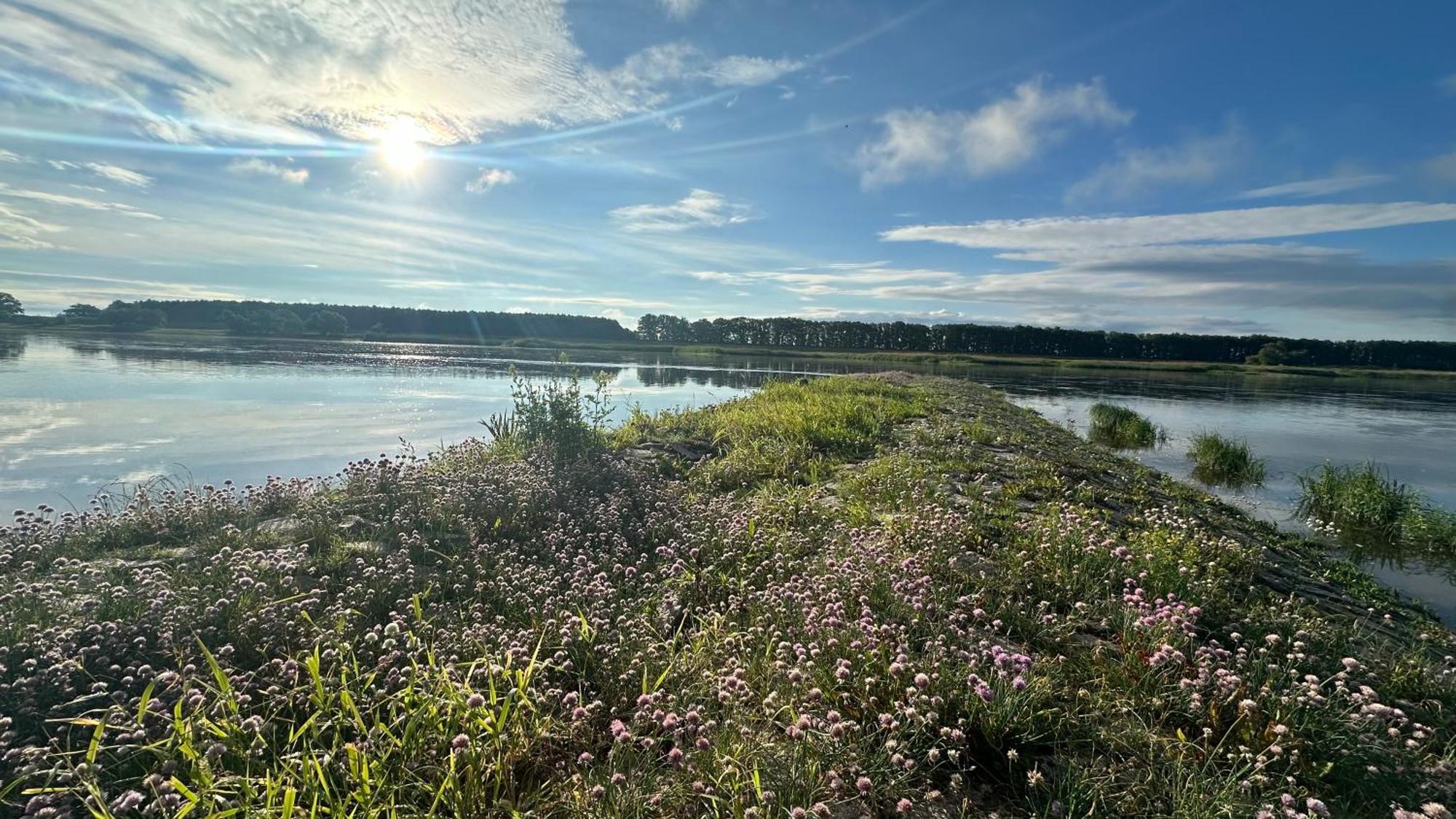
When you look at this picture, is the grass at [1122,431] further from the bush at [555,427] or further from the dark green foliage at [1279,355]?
the dark green foliage at [1279,355]

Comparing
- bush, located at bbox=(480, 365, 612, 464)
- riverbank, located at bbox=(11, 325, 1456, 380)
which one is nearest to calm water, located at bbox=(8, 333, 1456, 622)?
bush, located at bbox=(480, 365, 612, 464)

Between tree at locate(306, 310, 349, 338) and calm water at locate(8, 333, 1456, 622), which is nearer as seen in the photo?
calm water at locate(8, 333, 1456, 622)

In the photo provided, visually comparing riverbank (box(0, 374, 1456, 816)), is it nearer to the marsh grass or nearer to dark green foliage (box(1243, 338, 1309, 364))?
the marsh grass

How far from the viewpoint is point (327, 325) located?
8869cm

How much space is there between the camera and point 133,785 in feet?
9.71

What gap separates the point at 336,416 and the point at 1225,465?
22616 millimetres

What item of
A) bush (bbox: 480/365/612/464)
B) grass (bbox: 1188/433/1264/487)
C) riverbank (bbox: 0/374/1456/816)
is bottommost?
grass (bbox: 1188/433/1264/487)

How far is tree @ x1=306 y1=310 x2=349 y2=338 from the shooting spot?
87938 millimetres

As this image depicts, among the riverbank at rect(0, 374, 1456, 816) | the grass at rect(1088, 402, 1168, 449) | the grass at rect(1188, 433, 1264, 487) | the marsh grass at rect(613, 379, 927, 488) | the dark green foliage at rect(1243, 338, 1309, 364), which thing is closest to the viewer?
the riverbank at rect(0, 374, 1456, 816)

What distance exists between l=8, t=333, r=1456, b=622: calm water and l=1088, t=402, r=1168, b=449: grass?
70 cm

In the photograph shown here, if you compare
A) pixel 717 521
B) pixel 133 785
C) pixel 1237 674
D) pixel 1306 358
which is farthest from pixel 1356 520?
pixel 1306 358

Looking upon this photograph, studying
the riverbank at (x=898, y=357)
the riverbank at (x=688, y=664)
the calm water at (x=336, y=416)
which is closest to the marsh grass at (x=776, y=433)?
the riverbank at (x=688, y=664)

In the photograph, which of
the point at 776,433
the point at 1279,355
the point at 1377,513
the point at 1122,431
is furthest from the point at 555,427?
the point at 1279,355

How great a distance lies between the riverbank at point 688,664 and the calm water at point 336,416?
4.44 meters
